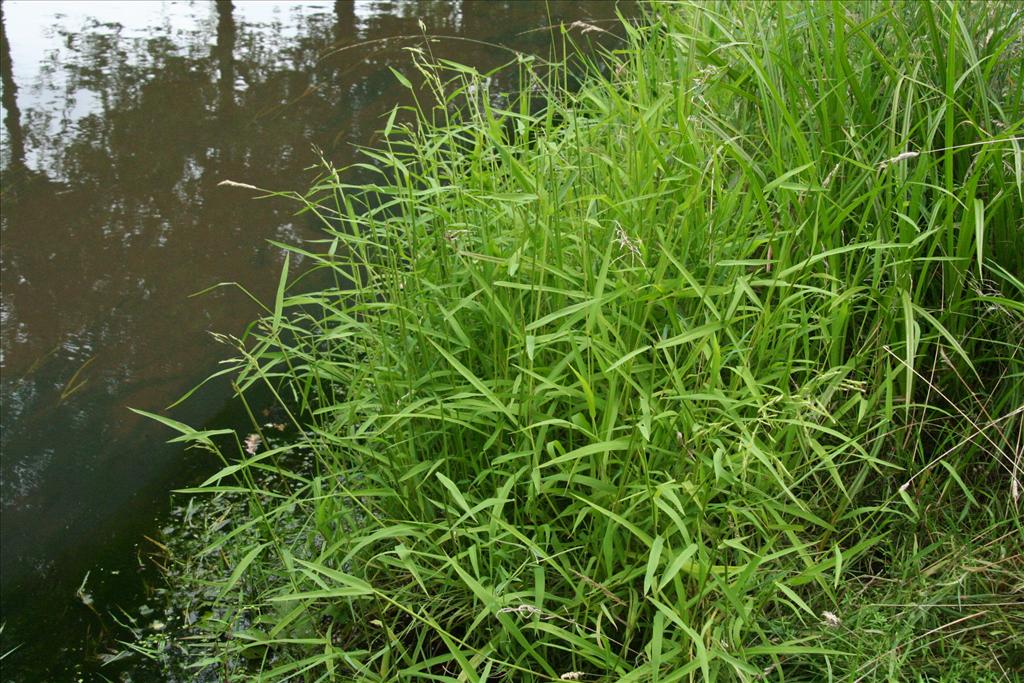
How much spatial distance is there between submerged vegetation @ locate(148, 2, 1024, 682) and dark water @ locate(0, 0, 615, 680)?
0.34 m

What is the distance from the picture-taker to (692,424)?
1804 millimetres

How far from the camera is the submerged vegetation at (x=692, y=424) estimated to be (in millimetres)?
1798

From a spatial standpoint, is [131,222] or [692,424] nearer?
[692,424]

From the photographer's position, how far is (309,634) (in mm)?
2021

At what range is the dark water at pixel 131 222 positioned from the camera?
7.96ft

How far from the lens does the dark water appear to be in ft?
7.96

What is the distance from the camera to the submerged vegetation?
5.90 ft

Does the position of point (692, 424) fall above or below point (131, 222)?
above

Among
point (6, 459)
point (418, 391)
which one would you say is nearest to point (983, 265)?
point (418, 391)

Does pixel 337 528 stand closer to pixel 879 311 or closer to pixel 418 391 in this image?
pixel 418 391

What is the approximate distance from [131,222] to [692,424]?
2735mm

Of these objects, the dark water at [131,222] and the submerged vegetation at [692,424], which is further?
the dark water at [131,222]

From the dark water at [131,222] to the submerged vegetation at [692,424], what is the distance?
0.34 metres

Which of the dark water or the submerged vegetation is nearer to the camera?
the submerged vegetation
